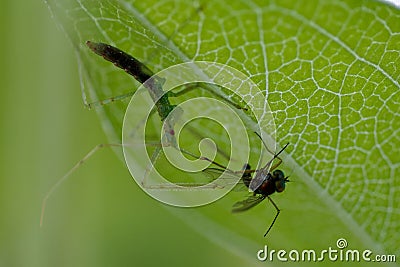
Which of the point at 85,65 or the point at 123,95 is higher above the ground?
the point at 85,65

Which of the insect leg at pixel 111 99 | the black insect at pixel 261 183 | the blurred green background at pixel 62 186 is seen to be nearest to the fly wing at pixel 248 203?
the black insect at pixel 261 183

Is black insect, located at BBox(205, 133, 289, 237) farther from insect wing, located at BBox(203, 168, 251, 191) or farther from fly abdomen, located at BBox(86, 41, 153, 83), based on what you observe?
fly abdomen, located at BBox(86, 41, 153, 83)

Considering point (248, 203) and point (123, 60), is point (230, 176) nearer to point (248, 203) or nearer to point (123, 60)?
point (248, 203)

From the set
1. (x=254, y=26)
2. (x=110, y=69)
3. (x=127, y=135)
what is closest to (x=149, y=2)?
(x=254, y=26)

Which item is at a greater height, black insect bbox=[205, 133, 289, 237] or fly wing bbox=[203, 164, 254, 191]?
fly wing bbox=[203, 164, 254, 191]

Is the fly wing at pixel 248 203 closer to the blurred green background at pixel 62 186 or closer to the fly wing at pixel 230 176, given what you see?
the fly wing at pixel 230 176

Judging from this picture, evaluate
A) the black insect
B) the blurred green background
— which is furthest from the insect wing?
the blurred green background

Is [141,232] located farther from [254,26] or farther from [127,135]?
[254,26]
